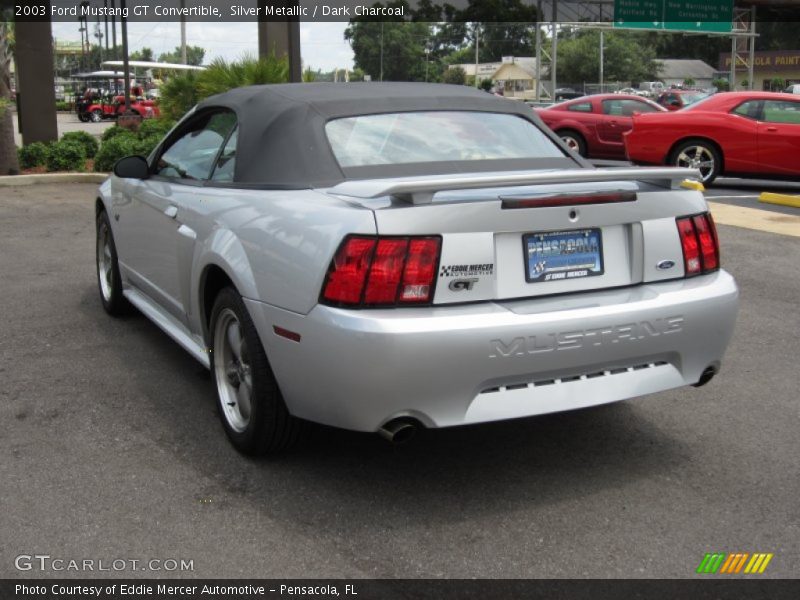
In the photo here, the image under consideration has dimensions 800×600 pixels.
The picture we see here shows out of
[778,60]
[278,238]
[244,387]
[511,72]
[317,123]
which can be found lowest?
[244,387]

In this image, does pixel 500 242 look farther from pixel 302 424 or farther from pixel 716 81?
pixel 716 81

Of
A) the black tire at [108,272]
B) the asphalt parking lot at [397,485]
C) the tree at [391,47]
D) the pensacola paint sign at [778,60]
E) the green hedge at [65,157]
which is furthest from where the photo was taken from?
the pensacola paint sign at [778,60]

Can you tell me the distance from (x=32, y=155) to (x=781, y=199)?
1161cm

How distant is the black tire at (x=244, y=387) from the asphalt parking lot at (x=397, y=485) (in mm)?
119

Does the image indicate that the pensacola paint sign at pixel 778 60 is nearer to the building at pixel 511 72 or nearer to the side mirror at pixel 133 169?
the building at pixel 511 72

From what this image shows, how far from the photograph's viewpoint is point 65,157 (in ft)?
53.2

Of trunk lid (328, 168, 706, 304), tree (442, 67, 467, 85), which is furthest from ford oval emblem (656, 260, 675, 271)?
tree (442, 67, 467, 85)

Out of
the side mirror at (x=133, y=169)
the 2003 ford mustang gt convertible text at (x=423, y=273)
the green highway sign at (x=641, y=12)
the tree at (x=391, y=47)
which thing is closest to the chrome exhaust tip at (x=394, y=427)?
the 2003 ford mustang gt convertible text at (x=423, y=273)

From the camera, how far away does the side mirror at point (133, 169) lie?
557cm

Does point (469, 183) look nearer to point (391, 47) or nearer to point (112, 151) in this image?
point (112, 151)

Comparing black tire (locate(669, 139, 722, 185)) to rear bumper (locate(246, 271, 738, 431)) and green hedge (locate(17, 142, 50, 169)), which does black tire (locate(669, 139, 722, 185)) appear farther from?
rear bumper (locate(246, 271, 738, 431))

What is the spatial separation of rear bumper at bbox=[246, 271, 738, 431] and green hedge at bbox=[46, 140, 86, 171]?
13.4 meters

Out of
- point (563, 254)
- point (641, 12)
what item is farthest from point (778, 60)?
point (563, 254)

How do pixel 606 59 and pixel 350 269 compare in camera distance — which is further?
pixel 606 59
